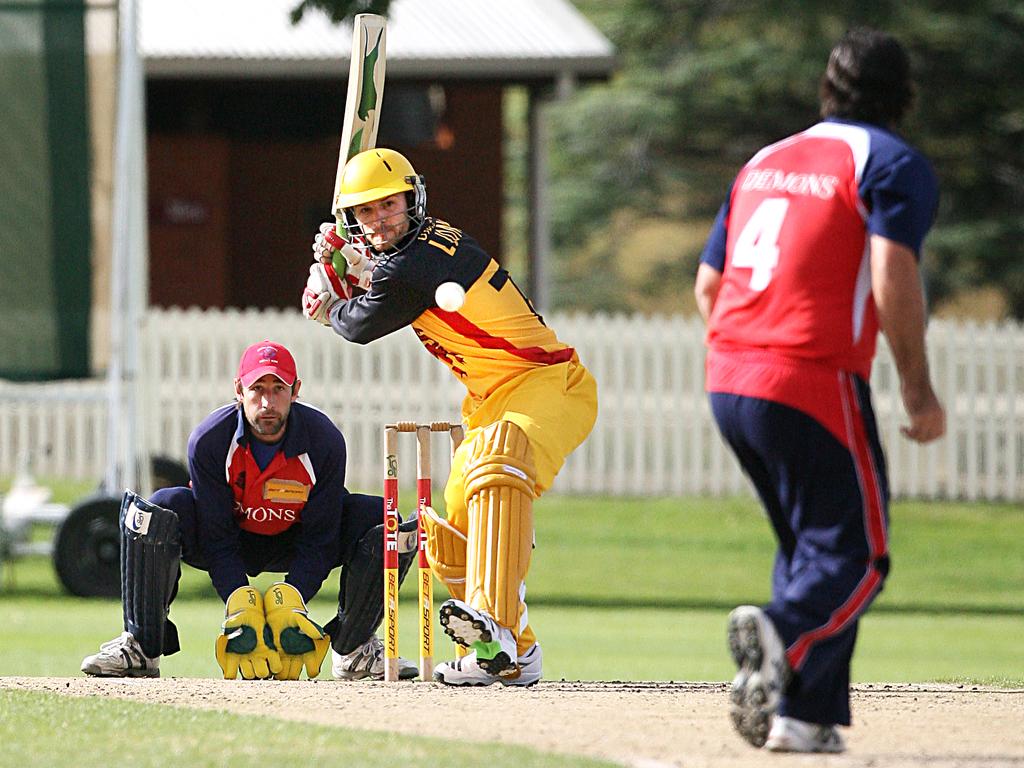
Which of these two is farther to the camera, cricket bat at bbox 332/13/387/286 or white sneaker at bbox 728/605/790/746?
cricket bat at bbox 332/13/387/286

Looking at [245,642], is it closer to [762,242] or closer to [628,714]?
[628,714]

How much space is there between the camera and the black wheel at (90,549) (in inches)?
491

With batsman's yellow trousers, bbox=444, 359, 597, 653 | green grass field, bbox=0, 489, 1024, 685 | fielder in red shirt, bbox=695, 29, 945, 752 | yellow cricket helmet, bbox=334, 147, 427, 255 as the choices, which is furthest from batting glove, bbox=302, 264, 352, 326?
green grass field, bbox=0, 489, 1024, 685

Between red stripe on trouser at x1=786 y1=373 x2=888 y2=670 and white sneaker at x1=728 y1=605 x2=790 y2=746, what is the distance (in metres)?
0.06

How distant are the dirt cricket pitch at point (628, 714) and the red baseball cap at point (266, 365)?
118cm

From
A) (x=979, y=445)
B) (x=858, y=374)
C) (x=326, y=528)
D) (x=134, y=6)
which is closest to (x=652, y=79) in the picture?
(x=979, y=445)

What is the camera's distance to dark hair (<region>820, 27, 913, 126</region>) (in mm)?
5391

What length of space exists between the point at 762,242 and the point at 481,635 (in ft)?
6.37

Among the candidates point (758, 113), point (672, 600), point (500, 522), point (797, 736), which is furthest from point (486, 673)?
point (758, 113)

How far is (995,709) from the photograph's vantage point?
644 centimetres

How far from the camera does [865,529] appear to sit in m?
5.25

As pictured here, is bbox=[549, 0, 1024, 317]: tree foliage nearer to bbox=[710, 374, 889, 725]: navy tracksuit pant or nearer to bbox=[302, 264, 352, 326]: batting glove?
bbox=[302, 264, 352, 326]: batting glove

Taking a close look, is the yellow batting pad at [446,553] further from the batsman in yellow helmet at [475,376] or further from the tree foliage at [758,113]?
the tree foliage at [758,113]

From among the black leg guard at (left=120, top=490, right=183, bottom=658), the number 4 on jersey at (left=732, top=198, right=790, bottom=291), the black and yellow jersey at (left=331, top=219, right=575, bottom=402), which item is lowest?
the black leg guard at (left=120, top=490, right=183, bottom=658)
